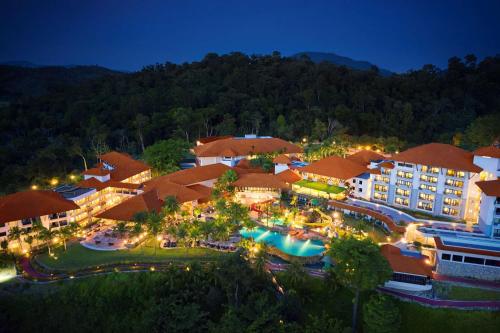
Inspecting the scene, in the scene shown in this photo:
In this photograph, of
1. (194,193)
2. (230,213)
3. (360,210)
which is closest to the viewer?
(230,213)

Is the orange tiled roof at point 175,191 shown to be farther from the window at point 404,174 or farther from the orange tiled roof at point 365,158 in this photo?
the window at point 404,174

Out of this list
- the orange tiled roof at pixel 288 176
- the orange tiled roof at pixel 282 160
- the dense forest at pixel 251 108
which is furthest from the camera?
the dense forest at pixel 251 108

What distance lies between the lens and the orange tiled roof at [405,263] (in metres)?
21.9

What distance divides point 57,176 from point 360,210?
37670 mm

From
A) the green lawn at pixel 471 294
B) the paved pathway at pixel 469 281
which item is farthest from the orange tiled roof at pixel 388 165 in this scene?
the green lawn at pixel 471 294

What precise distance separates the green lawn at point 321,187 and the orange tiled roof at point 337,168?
3.43 feet

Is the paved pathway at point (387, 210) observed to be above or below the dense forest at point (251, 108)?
below

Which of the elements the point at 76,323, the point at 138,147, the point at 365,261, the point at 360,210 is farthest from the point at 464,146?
the point at 138,147

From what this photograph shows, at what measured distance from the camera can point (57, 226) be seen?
29.2 meters

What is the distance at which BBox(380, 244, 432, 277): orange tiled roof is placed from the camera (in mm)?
21859

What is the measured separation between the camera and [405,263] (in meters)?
22.3

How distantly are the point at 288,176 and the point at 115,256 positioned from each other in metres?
19.6

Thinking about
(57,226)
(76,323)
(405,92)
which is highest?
(405,92)

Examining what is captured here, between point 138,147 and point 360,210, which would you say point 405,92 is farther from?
point 138,147
